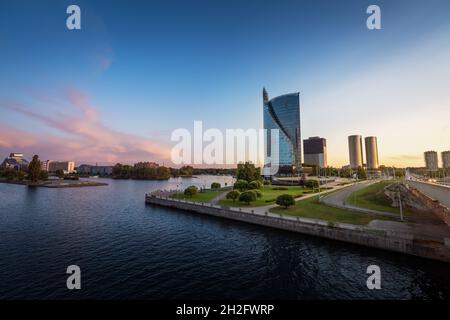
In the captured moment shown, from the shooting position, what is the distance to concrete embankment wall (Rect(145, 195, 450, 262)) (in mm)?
23500

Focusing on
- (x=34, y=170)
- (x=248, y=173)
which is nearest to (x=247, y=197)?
(x=248, y=173)

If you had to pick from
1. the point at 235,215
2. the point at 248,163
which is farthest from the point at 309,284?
the point at 248,163

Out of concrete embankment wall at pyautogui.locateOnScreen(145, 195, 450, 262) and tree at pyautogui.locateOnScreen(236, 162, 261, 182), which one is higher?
tree at pyautogui.locateOnScreen(236, 162, 261, 182)

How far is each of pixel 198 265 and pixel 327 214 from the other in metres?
25.2

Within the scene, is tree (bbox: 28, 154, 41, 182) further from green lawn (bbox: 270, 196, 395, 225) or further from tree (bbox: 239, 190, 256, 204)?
green lawn (bbox: 270, 196, 395, 225)

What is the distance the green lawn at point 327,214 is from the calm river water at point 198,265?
6.04 m

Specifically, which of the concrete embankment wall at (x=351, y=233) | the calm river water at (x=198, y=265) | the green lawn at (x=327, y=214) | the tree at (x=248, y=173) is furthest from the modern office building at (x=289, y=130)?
the calm river water at (x=198, y=265)

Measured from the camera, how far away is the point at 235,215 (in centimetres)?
4266

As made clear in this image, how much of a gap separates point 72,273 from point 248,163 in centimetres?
7411

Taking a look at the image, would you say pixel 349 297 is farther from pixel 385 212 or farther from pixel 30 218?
pixel 30 218

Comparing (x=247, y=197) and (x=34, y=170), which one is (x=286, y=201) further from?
(x=34, y=170)

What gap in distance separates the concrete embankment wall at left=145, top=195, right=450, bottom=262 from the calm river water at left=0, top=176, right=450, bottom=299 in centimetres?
110

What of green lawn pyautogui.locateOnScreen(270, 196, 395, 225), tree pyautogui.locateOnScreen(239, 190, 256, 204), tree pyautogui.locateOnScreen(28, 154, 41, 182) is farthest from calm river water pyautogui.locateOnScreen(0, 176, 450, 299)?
tree pyautogui.locateOnScreen(28, 154, 41, 182)

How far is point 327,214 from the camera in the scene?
123ft
